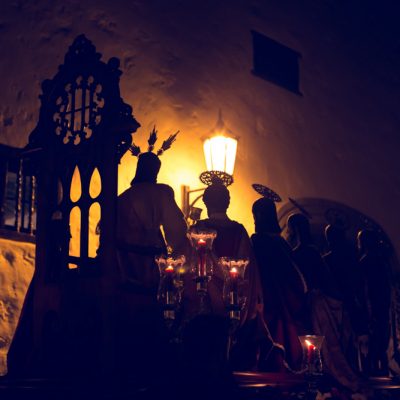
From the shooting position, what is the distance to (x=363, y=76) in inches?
465

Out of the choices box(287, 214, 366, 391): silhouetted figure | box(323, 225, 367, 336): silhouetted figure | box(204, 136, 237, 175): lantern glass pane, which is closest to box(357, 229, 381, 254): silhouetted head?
box(323, 225, 367, 336): silhouetted figure

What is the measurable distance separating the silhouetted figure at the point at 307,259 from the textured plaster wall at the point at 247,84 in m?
1.51

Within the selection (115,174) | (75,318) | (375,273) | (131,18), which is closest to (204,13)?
(131,18)

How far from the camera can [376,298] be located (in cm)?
858

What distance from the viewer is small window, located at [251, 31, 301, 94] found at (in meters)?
10.6

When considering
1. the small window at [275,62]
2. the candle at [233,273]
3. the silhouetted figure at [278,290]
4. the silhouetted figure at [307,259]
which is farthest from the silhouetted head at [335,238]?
the candle at [233,273]

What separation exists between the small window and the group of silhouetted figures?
2718 millimetres

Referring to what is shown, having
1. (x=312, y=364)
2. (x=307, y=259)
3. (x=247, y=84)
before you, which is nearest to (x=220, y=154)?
(x=307, y=259)

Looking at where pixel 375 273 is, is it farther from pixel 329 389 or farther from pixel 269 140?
pixel 269 140

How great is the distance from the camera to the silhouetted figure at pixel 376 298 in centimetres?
839

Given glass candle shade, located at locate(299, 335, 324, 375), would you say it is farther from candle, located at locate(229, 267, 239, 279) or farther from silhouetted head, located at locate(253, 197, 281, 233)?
silhouetted head, located at locate(253, 197, 281, 233)

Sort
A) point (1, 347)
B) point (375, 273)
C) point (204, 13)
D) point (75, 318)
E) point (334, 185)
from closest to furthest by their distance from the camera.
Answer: point (75, 318) < point (1, 347) < point (375, 273) < point (204, 13) < point (334, 185)

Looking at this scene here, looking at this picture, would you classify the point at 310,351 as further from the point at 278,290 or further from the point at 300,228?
the point at 300,228

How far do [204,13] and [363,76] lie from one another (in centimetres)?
302
